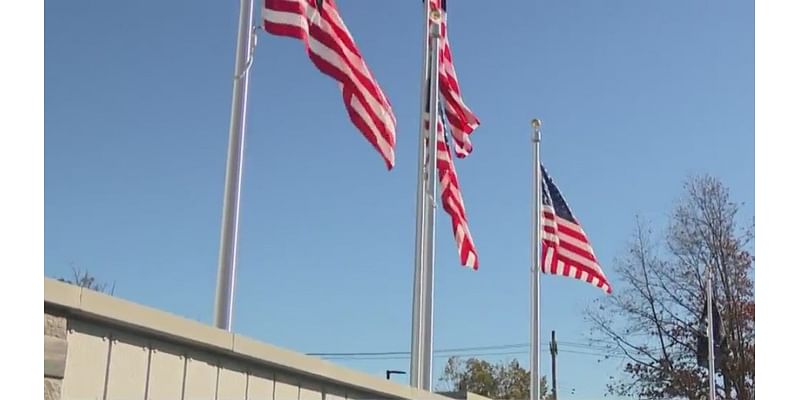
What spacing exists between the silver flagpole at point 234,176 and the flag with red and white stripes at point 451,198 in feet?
13.7

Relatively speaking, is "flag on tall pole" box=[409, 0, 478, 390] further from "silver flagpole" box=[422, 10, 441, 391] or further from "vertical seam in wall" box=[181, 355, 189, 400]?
"vertical seam in wall" box=[181, 355, 189, 400]

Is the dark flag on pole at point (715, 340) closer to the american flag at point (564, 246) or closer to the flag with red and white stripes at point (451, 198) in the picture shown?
the american flag at point (564, 246)

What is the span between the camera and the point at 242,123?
7664 mm

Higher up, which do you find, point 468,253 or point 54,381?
point 468,253

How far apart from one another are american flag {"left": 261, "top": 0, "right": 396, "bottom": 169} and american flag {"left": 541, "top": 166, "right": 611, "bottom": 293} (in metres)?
5.39

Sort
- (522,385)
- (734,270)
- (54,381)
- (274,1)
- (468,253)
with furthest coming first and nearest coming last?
1. (522,385)
2. (734,270)
3. (468,253)
4. (274,1)
5. (54,381)

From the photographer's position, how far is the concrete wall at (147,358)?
12.2ft

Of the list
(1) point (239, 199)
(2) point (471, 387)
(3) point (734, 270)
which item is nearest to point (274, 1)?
(1) point (239, 199)

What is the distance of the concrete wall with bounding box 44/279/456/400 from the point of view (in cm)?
Answer: 371

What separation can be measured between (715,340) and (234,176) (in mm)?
20449

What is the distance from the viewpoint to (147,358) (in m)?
4.28
